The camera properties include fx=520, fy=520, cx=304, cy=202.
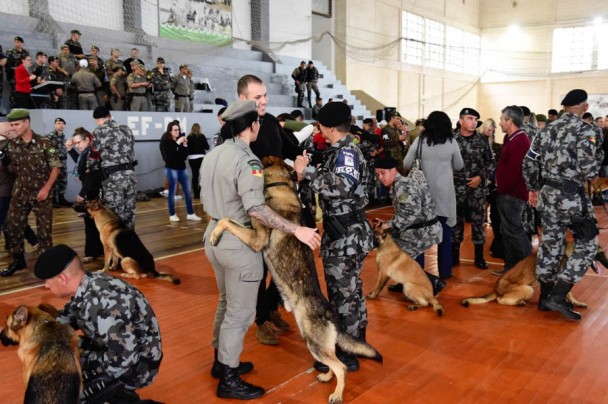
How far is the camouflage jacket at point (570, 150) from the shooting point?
4.17 metres

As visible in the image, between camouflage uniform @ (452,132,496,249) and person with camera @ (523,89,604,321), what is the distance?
59.2 inches

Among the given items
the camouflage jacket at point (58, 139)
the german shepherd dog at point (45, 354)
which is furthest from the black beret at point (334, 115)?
the camouflage jacket at point (58, 139)

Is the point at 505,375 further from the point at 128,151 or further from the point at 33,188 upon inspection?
the point at 33,188

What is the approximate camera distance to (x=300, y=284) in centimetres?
312

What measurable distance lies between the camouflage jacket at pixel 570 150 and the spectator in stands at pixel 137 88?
10243mm

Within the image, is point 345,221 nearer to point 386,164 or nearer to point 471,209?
point 386,164

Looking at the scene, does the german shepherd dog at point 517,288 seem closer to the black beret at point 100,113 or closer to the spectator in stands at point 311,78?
the black beret at point 100,113

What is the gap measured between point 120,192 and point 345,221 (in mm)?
3663

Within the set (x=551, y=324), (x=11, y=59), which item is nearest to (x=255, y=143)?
(x=551, y=324)

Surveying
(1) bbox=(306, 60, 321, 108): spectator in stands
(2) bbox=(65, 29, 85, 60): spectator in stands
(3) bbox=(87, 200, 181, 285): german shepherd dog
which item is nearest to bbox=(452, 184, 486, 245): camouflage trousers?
(3) bbox=(87, 200, 181, 285): german shepherd dog

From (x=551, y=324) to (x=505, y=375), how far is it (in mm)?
1166

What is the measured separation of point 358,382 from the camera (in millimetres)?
3422

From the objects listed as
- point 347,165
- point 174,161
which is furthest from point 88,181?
point 347,165

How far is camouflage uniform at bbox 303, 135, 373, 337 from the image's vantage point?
10.6 ft
